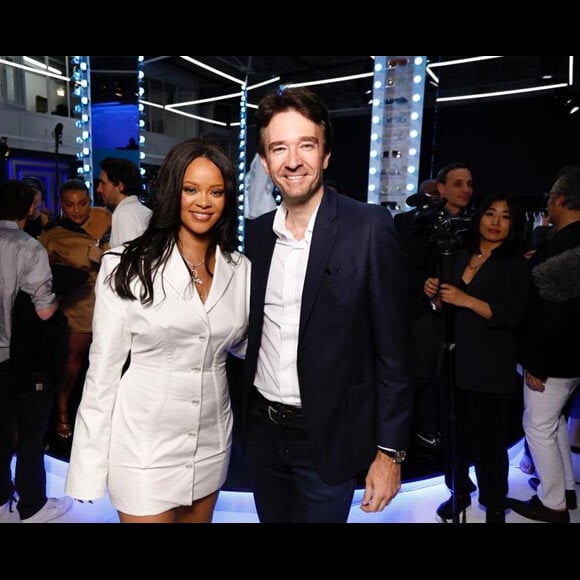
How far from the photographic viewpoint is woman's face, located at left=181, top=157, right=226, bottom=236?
1.42 m

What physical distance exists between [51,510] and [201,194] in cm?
223

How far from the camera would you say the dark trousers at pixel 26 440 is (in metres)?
2.57

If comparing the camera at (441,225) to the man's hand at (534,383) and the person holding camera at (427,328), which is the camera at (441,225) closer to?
the person holding camera at (427,328)

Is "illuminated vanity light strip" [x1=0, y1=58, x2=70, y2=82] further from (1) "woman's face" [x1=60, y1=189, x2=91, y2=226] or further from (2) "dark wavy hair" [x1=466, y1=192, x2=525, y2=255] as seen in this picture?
(2) "dark wavy hair" [x1=466, y1=192, x2=525, y2=255]

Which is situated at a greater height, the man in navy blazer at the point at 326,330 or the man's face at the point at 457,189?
the man's face at the point at 457,189

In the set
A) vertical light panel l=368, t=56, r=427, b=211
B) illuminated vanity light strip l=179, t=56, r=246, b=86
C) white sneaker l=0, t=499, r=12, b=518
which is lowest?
white sneaker l=0, t=499, r=12, b=518

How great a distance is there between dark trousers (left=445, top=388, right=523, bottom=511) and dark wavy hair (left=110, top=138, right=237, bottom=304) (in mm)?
1712

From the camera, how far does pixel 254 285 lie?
1.47 m

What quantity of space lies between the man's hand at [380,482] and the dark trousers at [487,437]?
1.19 m

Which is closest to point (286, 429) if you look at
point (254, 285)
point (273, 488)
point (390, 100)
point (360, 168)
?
point (273, 488)

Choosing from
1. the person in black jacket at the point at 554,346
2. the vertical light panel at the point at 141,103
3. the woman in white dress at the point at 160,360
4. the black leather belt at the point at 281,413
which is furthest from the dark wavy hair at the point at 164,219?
the vertical light panel at the point at 141,103

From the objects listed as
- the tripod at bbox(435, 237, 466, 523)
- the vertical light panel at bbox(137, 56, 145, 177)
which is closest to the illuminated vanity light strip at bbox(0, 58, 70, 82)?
the vertical light panel at bbox(137, 56, 145, 177)
